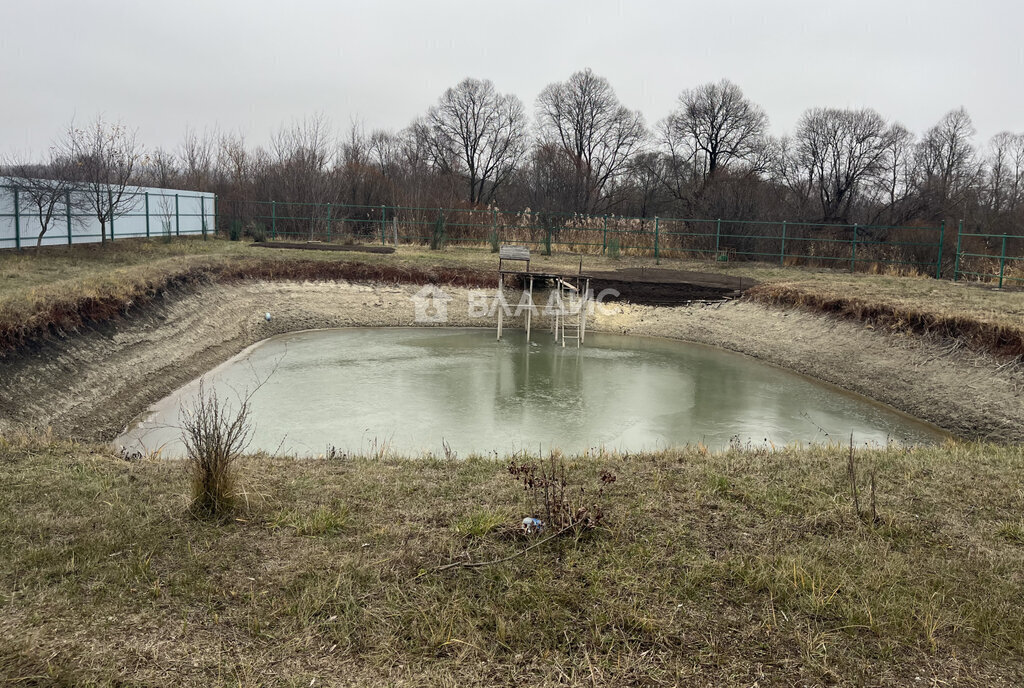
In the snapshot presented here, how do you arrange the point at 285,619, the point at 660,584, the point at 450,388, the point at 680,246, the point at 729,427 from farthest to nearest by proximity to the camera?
the point at 680,246 → the point at 450,388 → the point at 729,427 → the point at 660,584 → the point at 285,619

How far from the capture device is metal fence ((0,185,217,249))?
56.3ft

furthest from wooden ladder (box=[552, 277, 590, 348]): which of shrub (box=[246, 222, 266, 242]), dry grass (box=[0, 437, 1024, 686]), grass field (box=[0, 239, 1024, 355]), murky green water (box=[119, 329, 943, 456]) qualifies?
shrub (box=[246, 222, 266, 242])

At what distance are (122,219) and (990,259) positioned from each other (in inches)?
995

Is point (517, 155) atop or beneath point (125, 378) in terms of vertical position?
atop

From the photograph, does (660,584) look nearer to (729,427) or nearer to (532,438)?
(532,438)

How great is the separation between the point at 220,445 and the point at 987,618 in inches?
175

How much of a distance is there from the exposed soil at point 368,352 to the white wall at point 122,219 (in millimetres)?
5196

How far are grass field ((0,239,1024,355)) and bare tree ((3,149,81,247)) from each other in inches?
35.0

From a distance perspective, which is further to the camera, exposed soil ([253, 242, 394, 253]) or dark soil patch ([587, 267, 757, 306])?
exposed soil ([253, 242, 394, 253])

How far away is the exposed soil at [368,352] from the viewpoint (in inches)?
360

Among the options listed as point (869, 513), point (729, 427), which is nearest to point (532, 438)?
point (729, 427)

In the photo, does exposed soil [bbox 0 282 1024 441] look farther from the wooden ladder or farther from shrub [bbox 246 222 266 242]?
shrub [bbox 246 222 266 242]

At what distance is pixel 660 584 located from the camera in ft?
12.7

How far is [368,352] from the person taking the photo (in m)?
14.3
